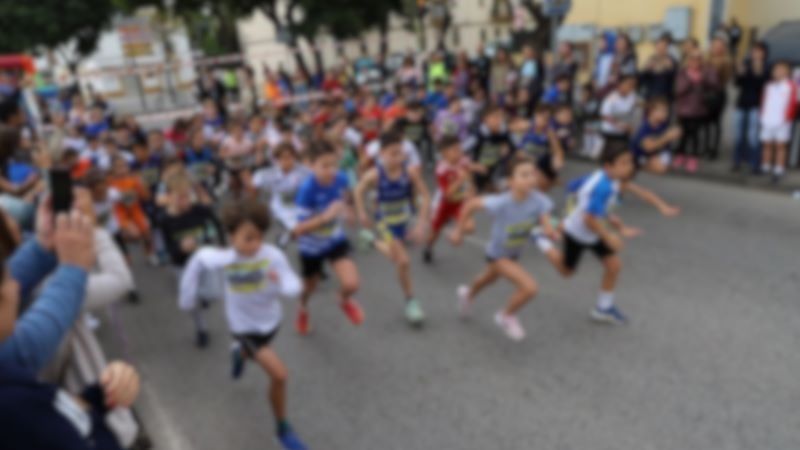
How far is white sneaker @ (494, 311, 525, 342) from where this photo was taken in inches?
192

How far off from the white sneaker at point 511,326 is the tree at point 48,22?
1147 inches

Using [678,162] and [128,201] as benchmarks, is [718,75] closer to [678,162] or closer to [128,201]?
[678,162]

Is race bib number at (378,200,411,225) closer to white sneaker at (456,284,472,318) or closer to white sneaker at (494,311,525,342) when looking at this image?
white sneaker at (456,284,472,318)

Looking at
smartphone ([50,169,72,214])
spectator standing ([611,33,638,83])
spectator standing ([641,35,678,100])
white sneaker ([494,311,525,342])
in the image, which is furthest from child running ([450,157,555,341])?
spectator standing ([611,33,638,83])

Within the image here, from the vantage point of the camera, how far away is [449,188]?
659 cm

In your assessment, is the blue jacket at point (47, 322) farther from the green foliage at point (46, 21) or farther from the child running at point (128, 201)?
the green foliage at point (46, 21)

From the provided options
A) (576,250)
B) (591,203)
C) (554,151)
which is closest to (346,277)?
(576,250)

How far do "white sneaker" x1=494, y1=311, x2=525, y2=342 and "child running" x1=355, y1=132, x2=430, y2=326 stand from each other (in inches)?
29.3

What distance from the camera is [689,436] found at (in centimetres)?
352

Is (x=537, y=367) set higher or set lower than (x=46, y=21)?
lower

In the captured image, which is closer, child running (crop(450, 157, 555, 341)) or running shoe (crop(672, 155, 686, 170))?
child running (crop(450, 157, 555, 341))

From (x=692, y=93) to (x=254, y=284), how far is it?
797cm

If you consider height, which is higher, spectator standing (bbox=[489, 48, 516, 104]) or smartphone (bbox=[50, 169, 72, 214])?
smartphone (bbox=[50, 169, 72, 214])

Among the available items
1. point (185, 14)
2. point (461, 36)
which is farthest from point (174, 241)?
point (461, 36)
